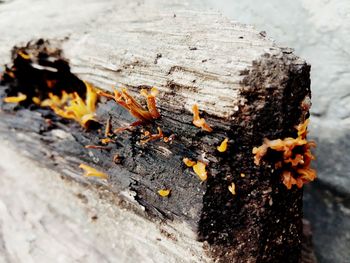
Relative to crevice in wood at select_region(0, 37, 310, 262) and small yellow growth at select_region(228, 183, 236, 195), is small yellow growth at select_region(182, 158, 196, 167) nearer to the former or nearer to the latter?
crevice in wood at select_region(0, 37, 310, 262)

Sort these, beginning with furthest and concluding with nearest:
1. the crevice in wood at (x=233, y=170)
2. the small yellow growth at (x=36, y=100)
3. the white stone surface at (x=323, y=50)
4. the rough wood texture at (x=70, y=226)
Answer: the small yellow growth at (x=36, y=100) → the white stone surface at (x=323, y=50) → the rough wood texture at (x=70, y=226) → the crevice in wood at (x=233, y=170)

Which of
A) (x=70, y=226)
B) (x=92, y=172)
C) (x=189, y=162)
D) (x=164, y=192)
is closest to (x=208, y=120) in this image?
(x=189, y=162)

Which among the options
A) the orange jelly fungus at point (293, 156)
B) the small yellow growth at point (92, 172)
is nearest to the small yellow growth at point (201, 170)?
the orange jelly fungus at point (293, 156)

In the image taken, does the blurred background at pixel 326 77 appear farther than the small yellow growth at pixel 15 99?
No

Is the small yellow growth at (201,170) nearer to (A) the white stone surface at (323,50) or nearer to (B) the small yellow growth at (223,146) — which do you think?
(B) the small yellow growth at (223,146)

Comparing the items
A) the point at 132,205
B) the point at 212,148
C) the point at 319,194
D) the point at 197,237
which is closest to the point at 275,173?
the point at 212,148

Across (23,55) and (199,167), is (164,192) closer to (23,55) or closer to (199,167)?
(199,167)

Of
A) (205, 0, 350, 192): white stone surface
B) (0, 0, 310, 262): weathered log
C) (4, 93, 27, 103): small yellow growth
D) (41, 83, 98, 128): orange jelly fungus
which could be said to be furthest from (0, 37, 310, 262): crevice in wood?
(4, 93, 27, 103): small yellow growth
